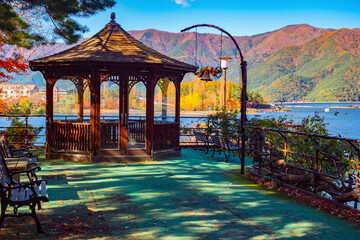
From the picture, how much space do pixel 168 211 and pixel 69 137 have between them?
6.47 m

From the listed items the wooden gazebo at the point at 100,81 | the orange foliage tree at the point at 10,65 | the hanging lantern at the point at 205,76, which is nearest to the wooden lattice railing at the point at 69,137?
the wooden gazebo at the point at 100,81

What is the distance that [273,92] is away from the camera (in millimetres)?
145625

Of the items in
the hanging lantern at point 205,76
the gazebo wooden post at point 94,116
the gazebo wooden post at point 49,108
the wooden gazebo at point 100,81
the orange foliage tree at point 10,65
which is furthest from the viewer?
the orange foliage tree at point 10,65

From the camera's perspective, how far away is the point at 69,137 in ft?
37.8

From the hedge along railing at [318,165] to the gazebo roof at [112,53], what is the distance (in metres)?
4.50

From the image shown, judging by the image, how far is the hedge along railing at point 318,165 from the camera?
19.6 feet

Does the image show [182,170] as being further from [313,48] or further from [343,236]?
[313,48]

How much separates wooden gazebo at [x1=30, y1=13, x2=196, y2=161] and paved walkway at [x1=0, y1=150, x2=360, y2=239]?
6.97 ft

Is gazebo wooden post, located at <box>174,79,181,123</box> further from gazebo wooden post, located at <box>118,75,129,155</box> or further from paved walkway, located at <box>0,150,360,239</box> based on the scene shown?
paved walkway, located at <box>0,150,360,239</box>

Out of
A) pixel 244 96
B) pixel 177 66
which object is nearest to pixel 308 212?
pixel 244 96

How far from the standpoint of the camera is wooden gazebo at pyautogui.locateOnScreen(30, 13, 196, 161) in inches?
430

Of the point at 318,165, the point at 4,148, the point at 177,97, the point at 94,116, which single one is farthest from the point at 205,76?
the point at 4,148

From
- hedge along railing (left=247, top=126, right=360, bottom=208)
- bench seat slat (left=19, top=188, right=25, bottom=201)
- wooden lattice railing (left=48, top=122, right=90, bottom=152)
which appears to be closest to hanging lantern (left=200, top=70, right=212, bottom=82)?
hedge along railing (left=247, top=126, right=360, bottom=208)

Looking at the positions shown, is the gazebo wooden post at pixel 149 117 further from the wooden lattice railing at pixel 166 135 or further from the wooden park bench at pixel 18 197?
the wooden park bench at pixel 18 197
